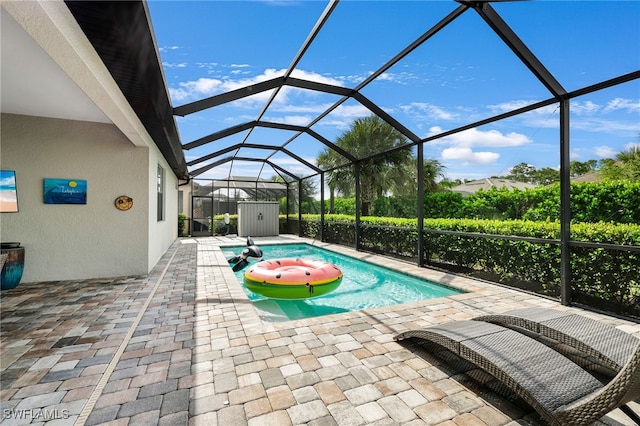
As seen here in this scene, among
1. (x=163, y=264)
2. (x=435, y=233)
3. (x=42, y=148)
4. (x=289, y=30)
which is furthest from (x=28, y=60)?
(x=435, y=233)

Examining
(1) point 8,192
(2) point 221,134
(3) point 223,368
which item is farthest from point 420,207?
(1) point 8,192

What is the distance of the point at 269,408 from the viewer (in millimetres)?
1758

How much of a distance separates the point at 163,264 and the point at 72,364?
4.52 meters

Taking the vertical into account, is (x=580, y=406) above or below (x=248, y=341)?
above

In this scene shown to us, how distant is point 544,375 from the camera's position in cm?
174

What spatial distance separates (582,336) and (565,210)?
2.34 m

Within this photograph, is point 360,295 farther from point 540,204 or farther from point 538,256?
point 540,204

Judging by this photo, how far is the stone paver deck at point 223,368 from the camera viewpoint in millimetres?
1710

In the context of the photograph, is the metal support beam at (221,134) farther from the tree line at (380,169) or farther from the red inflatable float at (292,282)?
the tree line at (380,169)

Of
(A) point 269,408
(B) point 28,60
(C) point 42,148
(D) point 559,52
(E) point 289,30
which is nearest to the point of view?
(A) point 269,408

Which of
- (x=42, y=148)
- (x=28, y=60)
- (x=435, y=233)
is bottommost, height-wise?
(x=435, y=233)

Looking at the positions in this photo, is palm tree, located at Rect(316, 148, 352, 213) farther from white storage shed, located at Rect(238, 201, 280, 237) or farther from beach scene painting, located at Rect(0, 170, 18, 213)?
beach scene painting, located at Rect(0, 170, 18, 213)

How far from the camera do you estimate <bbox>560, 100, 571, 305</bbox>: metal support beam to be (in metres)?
3.75

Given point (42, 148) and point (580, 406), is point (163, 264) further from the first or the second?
point (580, 406)
